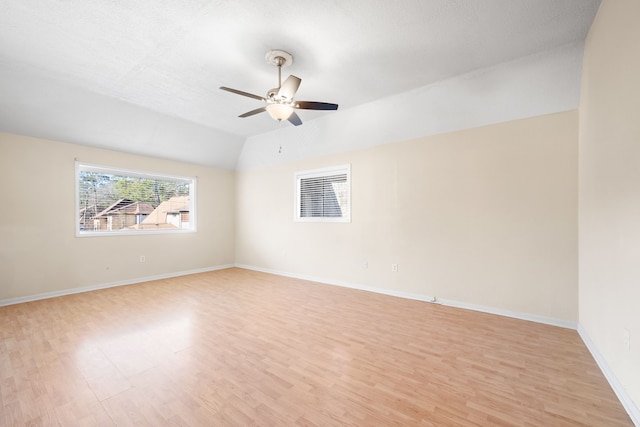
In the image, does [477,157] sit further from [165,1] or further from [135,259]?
[135,259]

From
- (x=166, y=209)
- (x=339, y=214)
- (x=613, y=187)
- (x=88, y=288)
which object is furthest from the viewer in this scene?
(x=166, y=209)

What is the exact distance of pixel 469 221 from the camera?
3.53 m

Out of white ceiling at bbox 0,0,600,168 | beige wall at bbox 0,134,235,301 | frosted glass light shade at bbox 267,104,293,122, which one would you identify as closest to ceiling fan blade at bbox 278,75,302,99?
frosted glass light shade at bbox 267,104,293,122

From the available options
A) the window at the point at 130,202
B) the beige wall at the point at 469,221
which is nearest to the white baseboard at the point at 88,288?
the window at the point at 130,202

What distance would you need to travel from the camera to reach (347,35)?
100 inches

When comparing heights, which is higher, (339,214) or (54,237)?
(339,214)

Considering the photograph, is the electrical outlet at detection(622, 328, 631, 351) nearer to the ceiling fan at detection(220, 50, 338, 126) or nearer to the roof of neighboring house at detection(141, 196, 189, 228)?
the ceiling fan at detection(220, 50, 338, 126)

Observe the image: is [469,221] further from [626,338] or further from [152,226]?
[152,226]

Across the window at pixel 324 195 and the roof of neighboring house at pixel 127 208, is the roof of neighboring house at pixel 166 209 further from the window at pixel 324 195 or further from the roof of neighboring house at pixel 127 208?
the window at pixel 324 195

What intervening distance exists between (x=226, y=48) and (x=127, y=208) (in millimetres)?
3979

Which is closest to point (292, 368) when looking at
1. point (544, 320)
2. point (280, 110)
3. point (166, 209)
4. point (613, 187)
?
point (280, 110)

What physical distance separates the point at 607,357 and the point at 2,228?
22.9 feet

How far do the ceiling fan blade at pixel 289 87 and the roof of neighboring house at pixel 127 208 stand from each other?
13.8ft

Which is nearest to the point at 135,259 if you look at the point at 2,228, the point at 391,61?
the point at 2,228
